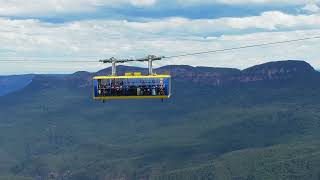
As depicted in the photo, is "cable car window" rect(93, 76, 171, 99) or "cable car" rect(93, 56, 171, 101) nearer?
"cable car" rect(93, 56, 171, 101)

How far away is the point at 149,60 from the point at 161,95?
27.1 feet

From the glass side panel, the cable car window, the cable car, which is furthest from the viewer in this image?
the glass side panel

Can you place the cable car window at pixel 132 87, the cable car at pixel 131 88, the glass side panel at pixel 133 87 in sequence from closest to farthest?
the cable car at pixel 131 88, the cable car window at pixel 132 87, the glass side panel at pixel 133 87

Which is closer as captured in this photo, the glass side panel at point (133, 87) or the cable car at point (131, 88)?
the cable car at point (131, 88)

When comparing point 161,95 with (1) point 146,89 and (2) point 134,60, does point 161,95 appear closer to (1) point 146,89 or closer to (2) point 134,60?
(1) point 146,89

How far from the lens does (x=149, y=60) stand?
344ft

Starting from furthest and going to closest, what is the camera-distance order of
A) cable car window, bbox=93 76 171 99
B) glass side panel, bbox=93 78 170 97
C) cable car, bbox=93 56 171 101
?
glass side panel, bbox=93 78 170 97, cable car window, bbox=93 76 171 99, cable car, bbox=93 56 171 101

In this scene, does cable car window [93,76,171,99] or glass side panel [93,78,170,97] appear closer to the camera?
cable car window [93,76,171,99]

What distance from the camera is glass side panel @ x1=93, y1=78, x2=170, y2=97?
111 metres

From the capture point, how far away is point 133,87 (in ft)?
366

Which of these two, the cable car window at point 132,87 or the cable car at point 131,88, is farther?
the cable car window at point 132,87

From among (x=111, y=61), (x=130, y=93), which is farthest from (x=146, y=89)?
(x=111, y=61)

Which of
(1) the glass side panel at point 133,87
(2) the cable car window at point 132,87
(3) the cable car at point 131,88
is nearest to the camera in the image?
(3) the cable car at point 131,88

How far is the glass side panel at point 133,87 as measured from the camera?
110625mm
